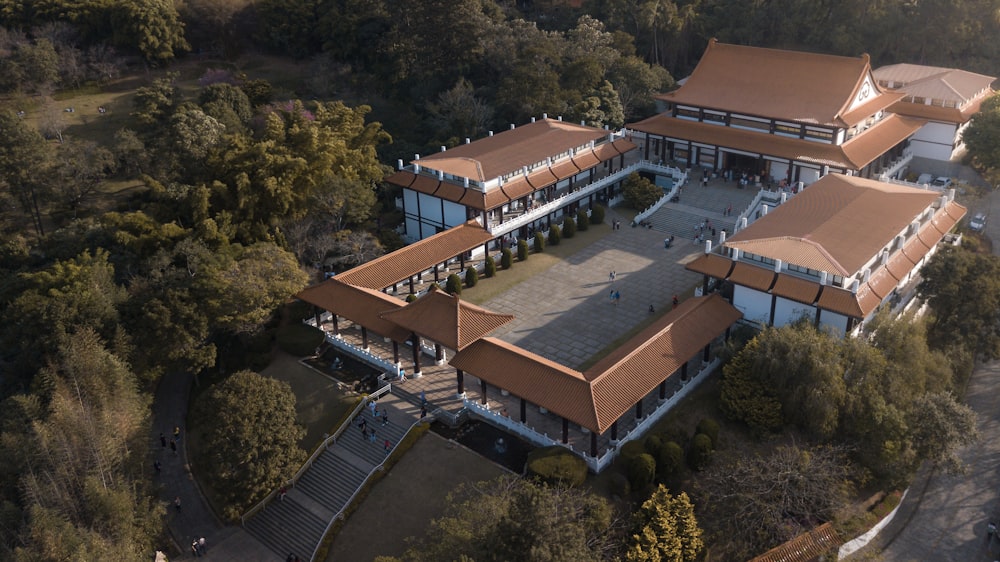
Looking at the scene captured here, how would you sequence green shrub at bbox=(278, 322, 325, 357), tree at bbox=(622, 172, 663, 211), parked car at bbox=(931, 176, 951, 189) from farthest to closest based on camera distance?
parked car at bbox=(931, 176, 951, 189)
tree at bbox=(622, 172, 663, 211)
green shrub at bbox=(278, 322, 325, 357)

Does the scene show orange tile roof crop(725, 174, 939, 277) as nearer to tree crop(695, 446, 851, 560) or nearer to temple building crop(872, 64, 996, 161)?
tree crop(695, 446, 851, 560)

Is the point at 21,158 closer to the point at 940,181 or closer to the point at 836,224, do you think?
the point at 836,224

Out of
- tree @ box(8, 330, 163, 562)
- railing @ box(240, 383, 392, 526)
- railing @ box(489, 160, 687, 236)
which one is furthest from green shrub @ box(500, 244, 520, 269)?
tree @ box(8, 330, 163, 562)

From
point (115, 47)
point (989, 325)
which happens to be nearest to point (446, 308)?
point (989, 325)

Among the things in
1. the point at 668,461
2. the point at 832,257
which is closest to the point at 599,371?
the point at 668,461

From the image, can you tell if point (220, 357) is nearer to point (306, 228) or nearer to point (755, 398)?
point (306, 228)

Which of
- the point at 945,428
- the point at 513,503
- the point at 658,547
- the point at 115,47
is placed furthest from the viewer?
the point at 115,47

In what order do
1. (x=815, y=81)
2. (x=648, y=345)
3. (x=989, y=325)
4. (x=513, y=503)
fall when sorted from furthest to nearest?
(x=815, y=81), (x=989, y=325), (x=648, y=345), (x=513, y=503)

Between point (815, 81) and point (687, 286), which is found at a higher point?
point (815, 81)
